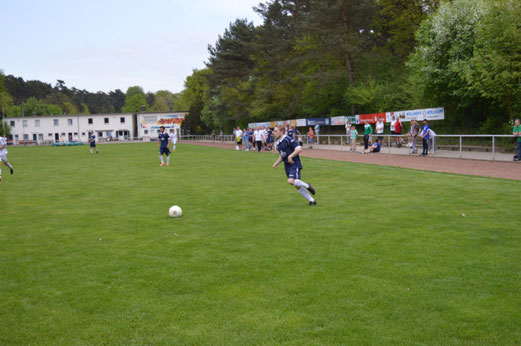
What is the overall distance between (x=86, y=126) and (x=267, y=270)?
95.3m

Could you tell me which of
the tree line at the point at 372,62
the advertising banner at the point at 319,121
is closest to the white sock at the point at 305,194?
the tree line at the point at 372,62

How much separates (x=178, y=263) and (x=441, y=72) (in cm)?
2530

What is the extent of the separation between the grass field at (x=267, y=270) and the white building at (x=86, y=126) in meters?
83.5

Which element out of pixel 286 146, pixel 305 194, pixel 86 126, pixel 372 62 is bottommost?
pixel 305 194

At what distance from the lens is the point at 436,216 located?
8555mm

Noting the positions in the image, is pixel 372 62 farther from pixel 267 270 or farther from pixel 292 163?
pixel 267 270

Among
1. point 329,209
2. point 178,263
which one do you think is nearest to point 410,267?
point 178,263

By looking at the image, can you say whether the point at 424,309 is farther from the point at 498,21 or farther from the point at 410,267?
the point at 498,21

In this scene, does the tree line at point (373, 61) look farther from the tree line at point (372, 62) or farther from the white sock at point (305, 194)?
the white sock at point (305, 194)

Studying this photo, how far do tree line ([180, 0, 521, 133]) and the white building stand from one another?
2429 centimetres

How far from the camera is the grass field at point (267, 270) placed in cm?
406

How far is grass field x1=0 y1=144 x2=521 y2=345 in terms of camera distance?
4.06 metres

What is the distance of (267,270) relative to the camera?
18.5 ft

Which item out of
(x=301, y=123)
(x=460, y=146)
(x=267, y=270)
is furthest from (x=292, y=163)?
(x=301, y=123)
